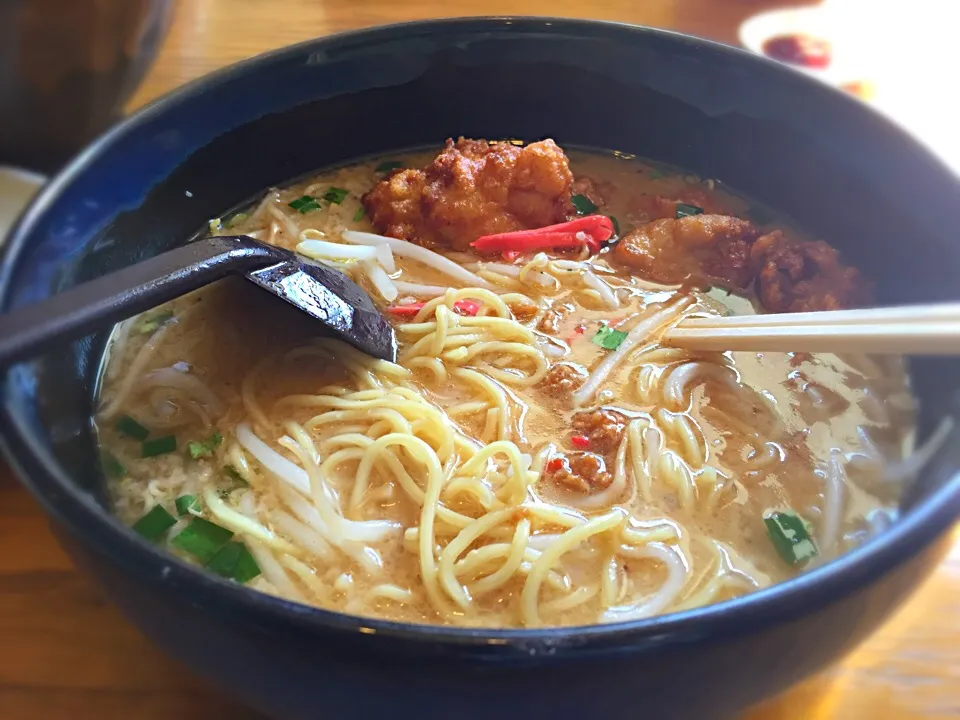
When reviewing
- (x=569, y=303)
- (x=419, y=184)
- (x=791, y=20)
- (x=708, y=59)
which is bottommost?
(x=569, y=303)

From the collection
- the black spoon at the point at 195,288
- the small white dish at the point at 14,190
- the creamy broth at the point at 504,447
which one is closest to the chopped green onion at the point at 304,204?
the creamy broth at the point at 504,447

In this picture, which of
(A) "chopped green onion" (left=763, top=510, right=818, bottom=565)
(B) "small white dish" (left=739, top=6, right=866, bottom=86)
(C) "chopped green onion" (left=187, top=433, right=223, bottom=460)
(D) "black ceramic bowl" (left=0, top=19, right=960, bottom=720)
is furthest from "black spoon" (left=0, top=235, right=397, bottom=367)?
(B) "small white dish" (left=739, top=6, right=866, bottom=86)

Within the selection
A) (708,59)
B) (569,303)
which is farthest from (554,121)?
(569,303)

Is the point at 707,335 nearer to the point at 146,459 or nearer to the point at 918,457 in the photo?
the point at 918,457

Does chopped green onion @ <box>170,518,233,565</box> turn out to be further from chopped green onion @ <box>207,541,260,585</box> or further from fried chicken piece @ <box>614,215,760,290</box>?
fried chicken piece @ <box>614,215,760,290</box>

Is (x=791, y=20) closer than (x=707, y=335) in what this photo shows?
No

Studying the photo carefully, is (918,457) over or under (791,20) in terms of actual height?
under
